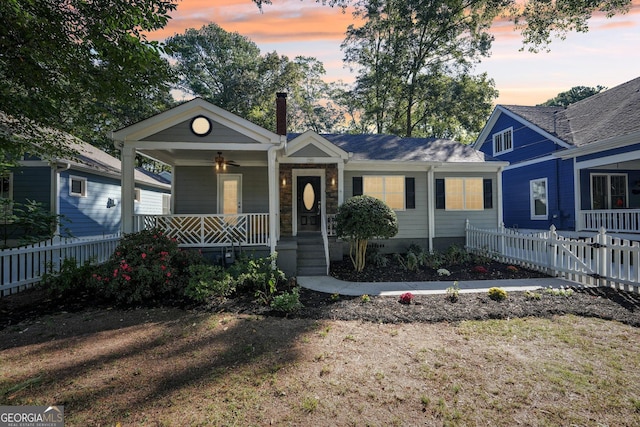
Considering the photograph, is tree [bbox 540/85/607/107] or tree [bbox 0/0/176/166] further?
tree [bbox 540/85/607/107]

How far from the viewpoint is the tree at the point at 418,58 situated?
19.0 meters

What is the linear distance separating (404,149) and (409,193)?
2065 millimetres

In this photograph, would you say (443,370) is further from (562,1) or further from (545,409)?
(562,1)

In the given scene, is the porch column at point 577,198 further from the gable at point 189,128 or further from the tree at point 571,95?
the tree at point 571,95

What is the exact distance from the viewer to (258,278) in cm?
624

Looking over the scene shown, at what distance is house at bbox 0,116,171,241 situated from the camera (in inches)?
Answer: 383

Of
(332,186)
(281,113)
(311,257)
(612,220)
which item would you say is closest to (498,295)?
(311,257)

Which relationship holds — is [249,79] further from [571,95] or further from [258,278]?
[571,95]

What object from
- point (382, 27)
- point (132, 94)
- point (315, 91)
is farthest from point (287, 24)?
point (315, 91)

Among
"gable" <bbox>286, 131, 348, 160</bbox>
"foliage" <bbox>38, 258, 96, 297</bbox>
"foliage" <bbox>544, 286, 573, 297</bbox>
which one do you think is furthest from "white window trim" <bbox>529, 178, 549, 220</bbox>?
"foliage" <bbox>38, 258, 96, 297</bbox>

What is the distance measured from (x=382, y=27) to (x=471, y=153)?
1400cm

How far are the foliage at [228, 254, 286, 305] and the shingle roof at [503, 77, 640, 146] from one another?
464 inches

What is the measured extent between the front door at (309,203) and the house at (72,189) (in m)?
5.08

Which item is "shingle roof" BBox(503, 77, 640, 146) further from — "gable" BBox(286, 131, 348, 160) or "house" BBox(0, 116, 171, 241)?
"house" BBox(0, 116, 171, 241)
